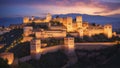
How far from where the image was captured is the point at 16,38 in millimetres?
37594

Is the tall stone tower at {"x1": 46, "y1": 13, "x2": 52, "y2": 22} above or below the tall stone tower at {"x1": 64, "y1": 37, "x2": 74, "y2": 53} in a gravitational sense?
above

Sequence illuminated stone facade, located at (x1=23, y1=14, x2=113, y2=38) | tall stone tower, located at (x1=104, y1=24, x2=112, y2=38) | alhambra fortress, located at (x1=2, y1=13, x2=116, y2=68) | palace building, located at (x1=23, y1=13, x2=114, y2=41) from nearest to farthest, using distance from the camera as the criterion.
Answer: alhambra fortress, located at (x1=2, y1=13, x2=116, y2=68) → palace building, located at (x1=23, y1=13, x2=114, y2=41) → illuminated stone facade, located at (x1=23, y1=14, x2=113, y2=38) → tall stone tower, located at (x1=104, y1=24, x2=112, y2=38)

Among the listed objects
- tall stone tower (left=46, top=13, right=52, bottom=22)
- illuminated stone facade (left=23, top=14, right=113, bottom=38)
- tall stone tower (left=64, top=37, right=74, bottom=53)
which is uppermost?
tall stone tower (left=46, top=13, right=52, bottom=22)

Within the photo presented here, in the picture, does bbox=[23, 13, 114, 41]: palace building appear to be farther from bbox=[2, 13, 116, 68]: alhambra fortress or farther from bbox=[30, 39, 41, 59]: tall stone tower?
bbox=[30, 39, 41, 59]: tall stone tower

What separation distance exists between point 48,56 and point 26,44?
9.61 ft

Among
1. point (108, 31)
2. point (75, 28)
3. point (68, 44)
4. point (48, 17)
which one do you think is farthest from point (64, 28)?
point (68, 44)

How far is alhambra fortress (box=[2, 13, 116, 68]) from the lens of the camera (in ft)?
102

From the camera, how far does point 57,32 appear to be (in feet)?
120

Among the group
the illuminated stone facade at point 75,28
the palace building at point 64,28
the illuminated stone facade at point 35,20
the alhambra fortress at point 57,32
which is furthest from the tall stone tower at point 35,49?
the illuminated stone facade at point 35,20

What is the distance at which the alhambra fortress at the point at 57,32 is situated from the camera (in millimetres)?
31125

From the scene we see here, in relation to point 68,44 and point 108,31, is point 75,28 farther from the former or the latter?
point 68,44

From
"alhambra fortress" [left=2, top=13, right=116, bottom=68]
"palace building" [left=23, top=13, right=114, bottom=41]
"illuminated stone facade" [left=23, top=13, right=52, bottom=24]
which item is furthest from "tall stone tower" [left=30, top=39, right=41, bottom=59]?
"illuminated stone facade" [left=23, top=13, right=52, bottom=24]

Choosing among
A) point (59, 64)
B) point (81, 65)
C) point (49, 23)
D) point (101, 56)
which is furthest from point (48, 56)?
point (49, 23)

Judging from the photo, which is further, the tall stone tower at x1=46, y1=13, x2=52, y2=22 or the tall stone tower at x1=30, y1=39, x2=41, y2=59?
the tall stone tower at x1=46, y1=13, x2=52, y2=22
